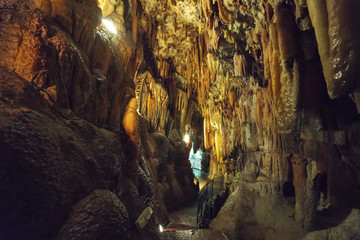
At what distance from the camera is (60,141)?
3523mm

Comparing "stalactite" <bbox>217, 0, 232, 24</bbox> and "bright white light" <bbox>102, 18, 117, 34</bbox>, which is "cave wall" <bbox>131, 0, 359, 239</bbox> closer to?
"stalactite" <bbox>217, 0, 232, 24</bbox>

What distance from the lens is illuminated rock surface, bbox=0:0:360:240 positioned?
2.78 m

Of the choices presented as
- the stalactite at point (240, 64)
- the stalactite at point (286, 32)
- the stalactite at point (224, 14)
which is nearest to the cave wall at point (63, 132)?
the stalactite at point (224, 14)

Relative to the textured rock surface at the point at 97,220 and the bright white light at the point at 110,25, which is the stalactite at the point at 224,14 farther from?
the textured rock surface at the point at 97,220

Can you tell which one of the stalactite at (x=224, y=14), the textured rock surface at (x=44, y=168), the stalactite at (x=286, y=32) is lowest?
the textured rock surface at (x=44, y=168)

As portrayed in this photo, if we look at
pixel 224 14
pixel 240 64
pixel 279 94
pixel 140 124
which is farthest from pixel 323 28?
pixel 140 124

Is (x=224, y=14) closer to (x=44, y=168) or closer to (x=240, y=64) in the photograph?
(x=240, y=64)

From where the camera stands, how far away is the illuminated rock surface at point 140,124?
278 cm

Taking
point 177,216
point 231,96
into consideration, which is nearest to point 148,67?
point 231,96

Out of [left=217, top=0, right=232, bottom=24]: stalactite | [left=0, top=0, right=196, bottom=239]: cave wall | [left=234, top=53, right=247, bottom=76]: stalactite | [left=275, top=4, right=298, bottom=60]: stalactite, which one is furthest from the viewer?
[left=234, top=53, right=247, bottom=76]: stalactite

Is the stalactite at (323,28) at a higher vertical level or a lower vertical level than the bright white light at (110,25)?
lower

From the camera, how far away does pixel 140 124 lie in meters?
8.12

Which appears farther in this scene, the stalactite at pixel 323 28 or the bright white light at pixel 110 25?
the bright white light at pixel 110 25

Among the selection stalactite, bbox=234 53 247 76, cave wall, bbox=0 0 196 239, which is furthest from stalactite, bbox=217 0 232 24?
cave wall, bbox=0 0 196 239
